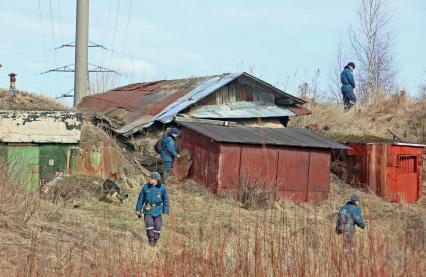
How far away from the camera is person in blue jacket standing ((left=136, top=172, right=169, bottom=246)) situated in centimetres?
1104

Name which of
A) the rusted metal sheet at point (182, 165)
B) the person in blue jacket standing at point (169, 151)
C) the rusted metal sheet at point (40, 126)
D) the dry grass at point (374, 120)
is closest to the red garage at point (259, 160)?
the rusted metal sheet at point (182, 165)

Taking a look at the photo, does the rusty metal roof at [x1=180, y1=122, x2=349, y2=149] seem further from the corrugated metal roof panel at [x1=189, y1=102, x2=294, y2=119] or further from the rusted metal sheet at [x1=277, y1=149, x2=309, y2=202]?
the corrugated metal roof panel at [x1=189, y1=102, x2=294, y2=119]

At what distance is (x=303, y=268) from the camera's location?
5012mm

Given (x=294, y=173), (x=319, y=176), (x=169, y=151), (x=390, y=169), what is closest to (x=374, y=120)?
(x=390, y=169)

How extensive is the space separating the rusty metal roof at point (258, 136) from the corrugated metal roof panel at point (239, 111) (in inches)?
26.2

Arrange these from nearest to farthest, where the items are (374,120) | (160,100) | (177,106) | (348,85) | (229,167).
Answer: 1. (229,167)
2. (177,106)
3. (160,100)
4. (374,120)
5. (348,85)

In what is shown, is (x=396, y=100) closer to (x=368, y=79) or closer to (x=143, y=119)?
(x=143, y=119)

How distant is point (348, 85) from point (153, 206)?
13799 mm

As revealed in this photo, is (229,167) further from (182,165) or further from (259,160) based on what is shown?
(182,165)

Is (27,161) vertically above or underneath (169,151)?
underneath

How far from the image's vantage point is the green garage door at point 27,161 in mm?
14484

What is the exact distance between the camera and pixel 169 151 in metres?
17.0

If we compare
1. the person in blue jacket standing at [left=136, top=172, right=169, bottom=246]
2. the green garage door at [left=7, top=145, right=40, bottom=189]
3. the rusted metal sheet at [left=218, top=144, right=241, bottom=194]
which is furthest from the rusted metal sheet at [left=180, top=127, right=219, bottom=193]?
the person in blue jacket standing at [left=136, top=172, right=169, bottom=246]

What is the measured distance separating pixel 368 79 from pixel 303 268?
113ft
